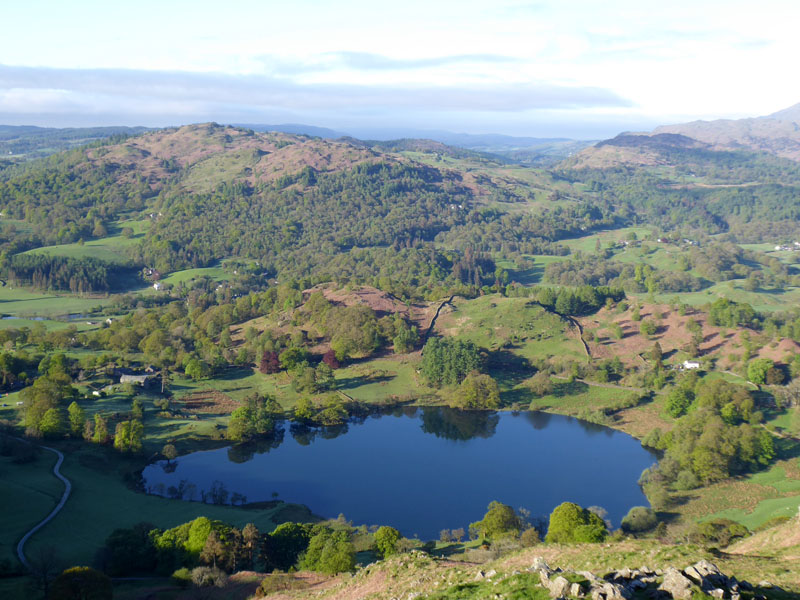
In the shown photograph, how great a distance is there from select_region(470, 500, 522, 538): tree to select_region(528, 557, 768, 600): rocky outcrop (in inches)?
828

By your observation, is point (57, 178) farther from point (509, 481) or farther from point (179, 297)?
point (509, 481)

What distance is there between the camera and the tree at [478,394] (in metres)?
69.9

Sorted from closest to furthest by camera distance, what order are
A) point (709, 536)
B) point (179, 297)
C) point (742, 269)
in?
point (709, 536)
point (179, 297)
point (742, 269)

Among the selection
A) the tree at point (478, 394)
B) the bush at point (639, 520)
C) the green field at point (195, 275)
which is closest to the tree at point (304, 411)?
the tree at point (478, 394)

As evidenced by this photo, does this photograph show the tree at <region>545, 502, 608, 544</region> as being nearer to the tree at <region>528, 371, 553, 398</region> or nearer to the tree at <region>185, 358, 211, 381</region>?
the tree at <region>528, 371, 553, 398</region>

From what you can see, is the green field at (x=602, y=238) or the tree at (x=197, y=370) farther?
the green field at (x=602, y=238)

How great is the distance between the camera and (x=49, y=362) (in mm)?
70750

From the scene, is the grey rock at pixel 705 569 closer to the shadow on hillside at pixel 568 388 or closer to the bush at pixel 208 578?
the bush at pixel 208 578

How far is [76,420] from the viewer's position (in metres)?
55.7

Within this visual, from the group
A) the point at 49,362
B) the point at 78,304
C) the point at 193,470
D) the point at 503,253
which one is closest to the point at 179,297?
the point at 78,304

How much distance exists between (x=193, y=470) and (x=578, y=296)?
62407 mm

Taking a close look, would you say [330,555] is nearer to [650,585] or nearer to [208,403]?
[650,585]

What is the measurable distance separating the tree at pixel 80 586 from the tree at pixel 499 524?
2352cm

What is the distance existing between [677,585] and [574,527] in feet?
67.6
